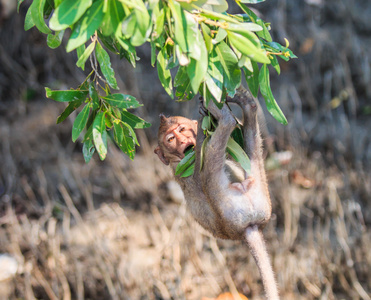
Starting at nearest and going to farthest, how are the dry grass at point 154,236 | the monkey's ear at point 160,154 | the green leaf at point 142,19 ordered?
the green leaf at point 142,19 < the monkey's ear at point 160,154 < the dry grass at point 154,236

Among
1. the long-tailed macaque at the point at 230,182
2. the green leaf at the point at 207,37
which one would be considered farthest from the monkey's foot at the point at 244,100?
the green leaf at the point at 207,37

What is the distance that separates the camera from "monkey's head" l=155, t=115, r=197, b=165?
2908 millimetres

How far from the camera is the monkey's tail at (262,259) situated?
2.57m

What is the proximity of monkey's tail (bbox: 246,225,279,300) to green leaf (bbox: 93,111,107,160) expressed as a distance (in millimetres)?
997

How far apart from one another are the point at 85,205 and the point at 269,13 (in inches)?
151

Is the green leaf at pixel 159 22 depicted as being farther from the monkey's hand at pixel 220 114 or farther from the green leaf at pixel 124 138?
the monkey's hand at pixel 220 114

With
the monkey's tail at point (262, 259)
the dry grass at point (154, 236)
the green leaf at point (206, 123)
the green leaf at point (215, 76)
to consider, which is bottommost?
the dry grass at point (154, 236)

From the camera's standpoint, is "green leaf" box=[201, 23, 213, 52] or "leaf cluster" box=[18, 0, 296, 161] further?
"green leaf" box=[201, 23, 213, 52]

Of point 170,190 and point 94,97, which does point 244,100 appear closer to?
point 94,97

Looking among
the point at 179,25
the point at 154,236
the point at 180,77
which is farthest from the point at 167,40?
the point at 154,236

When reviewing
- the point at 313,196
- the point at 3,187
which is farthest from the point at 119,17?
the point at 3,187

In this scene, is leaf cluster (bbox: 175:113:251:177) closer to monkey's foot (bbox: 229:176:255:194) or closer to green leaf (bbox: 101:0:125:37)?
monkey's foot (bbox: 229:176:255:194)

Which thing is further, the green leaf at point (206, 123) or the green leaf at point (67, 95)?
the green leaf at point (206, 123)

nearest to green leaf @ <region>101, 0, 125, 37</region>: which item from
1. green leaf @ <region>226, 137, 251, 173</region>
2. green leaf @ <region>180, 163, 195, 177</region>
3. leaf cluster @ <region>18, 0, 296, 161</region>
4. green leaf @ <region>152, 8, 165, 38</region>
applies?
leaf cluster @ <region>18, 0, 296, 161</region>
